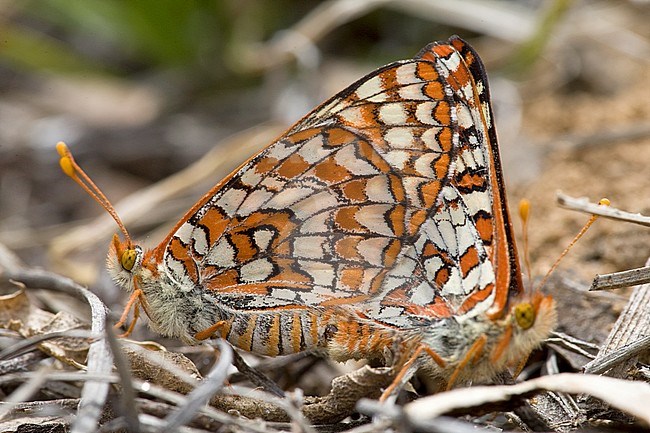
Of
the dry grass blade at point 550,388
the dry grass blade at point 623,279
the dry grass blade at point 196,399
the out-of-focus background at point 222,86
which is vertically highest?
the out-of-focus background at point 222,86

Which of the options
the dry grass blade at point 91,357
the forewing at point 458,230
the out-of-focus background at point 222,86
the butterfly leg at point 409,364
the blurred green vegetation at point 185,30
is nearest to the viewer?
the dry grass blade at point 91,357

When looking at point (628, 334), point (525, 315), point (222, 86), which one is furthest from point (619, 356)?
point (222, 86)

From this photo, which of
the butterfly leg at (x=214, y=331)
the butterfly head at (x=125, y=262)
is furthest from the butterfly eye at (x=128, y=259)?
the butterfly leg at (x=214, y=331)

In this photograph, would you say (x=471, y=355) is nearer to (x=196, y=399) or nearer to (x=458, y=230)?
(x=458, y=230)

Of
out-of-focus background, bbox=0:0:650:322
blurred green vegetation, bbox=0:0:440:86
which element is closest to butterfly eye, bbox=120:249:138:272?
out-of-focus background, bbox=0:0:650:322

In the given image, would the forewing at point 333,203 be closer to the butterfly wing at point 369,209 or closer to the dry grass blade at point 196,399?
the butterfly wing at point 369,209

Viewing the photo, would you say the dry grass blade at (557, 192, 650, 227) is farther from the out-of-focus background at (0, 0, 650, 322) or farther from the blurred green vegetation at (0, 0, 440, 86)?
the blurred green vegetation at (0, 0, 440, 86)
